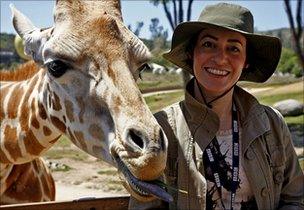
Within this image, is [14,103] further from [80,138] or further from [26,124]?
[80,138]

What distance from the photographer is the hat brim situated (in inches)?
117

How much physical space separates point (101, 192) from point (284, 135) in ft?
22.7

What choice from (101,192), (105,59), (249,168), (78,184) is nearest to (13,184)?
(105,59)

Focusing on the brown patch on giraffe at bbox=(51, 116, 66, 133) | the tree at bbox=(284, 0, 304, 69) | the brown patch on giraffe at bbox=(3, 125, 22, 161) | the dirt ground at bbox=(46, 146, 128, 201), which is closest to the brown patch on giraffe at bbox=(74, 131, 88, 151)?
the brown patch on giraffe at bbox=(51, 116, 66, 133)

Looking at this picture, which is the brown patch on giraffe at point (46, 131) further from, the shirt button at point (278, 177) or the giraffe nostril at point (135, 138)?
the shirt button at point (278, 177)

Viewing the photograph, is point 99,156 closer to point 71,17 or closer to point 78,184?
point 71,17

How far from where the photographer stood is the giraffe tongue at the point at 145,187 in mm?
2463

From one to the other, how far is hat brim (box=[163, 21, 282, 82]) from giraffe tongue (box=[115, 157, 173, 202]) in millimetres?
871

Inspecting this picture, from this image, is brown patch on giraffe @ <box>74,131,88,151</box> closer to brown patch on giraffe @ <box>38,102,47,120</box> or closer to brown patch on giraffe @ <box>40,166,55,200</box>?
brown patch on giraffe @ <box>38,102,47,120</box>

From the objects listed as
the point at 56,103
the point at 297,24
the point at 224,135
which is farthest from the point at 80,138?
the point at 297,24

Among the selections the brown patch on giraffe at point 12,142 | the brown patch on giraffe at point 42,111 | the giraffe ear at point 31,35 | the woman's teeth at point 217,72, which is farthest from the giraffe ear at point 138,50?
the brown patch on giraffe at point 12,142

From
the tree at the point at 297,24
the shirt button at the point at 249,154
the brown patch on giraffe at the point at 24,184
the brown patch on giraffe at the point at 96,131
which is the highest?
the brown patch on giraffe at the point at 96,131

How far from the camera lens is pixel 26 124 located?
3832mm

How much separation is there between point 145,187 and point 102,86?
0.64 m
